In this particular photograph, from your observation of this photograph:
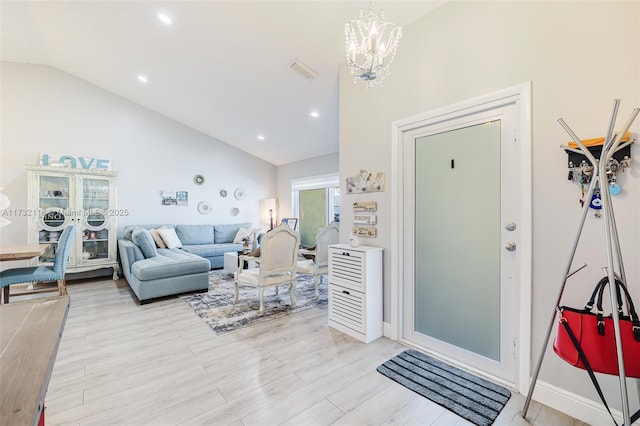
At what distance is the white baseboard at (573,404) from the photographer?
4.97 feet

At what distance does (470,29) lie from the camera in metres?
2.07

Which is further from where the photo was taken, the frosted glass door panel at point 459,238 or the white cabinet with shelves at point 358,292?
the white cabinet with shelves at point 358,292

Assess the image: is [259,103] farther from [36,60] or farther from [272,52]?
[36,60]

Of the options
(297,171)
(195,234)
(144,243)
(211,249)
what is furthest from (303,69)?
(195,234)

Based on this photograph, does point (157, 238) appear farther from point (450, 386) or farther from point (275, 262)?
point (450, 386)

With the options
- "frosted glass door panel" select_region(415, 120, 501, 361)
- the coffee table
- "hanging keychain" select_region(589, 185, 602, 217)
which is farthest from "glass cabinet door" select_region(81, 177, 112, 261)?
"hanging keychain" select_region(589, 185, 602, 217)

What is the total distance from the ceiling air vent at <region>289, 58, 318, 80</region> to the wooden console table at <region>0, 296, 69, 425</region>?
10.1ft

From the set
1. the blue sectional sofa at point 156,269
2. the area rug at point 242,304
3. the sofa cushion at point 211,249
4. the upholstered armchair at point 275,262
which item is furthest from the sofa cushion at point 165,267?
the sofa cushion at point 211,249

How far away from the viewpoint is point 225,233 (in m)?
6.38

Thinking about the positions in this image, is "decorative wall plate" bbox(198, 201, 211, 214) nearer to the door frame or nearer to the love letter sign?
the love letter sign

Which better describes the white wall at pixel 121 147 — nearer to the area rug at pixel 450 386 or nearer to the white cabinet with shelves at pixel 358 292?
the white cabinet with shelves at pixel 358 292

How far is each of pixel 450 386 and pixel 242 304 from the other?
2.48 m

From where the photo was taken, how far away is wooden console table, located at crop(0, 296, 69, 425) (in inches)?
A: 20.6

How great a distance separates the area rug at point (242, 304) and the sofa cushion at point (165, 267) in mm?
373
